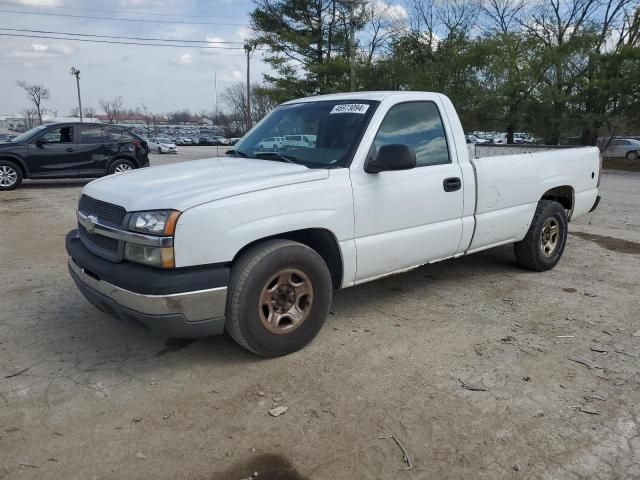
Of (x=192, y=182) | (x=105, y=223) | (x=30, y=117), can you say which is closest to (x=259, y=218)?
(x=192, y=182)

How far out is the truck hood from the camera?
3158mm

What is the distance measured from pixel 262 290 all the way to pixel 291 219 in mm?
506

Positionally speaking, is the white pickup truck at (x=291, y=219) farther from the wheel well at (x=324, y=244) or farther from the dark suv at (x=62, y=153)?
the dark suv at (x=62, y=153)

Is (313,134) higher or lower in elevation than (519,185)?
higher

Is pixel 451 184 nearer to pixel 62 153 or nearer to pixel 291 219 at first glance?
pixel 291 219

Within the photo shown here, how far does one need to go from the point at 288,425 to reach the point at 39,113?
314 feet

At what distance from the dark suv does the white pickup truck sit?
9984mm

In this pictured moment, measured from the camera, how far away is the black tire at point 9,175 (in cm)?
1270

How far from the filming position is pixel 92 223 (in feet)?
11.5

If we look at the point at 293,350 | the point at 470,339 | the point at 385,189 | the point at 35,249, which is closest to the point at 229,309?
the point at 293,350

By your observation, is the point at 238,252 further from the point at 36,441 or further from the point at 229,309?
the point at 36,441

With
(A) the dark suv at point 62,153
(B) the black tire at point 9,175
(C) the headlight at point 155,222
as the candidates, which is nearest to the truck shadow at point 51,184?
(B) the black tire at point 9,175

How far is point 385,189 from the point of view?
3941 millimetres

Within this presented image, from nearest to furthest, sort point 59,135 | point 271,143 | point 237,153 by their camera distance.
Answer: point 271,143
point 237,153
point 59,135
